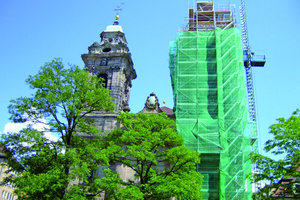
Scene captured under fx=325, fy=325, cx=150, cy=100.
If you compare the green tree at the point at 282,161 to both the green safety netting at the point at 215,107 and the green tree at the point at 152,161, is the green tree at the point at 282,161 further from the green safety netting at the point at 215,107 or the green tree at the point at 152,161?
the green safety netting at the point at 215,107

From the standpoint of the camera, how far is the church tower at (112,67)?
31.1 m

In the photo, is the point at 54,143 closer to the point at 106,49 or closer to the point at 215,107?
the point at 215,107

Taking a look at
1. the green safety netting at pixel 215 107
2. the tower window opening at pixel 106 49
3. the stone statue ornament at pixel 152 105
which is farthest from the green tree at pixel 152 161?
the tower window opening at pixel 106 49

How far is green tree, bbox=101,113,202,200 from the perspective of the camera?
17.8 metres

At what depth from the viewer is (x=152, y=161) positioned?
19.4m

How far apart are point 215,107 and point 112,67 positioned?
1186 centimetres

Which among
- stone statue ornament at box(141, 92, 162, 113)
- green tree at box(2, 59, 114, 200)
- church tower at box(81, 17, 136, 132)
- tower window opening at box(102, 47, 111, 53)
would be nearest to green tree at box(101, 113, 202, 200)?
green tree at box(2, 59, 114, 200)

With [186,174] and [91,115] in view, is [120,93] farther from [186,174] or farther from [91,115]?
[186,174]

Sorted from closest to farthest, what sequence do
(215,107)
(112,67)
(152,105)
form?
(215,107)
(152,105)
(112,67)

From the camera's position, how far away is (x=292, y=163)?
1480cm

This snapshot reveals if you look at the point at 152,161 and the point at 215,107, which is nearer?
the point at 152,161

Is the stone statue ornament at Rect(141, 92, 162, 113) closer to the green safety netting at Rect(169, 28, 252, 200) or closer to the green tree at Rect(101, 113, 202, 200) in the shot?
the green safety netting at Rect(169, 28, 252, 200)

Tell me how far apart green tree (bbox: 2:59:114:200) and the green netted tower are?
956 cm

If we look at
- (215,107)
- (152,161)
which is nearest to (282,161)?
(152,161)
